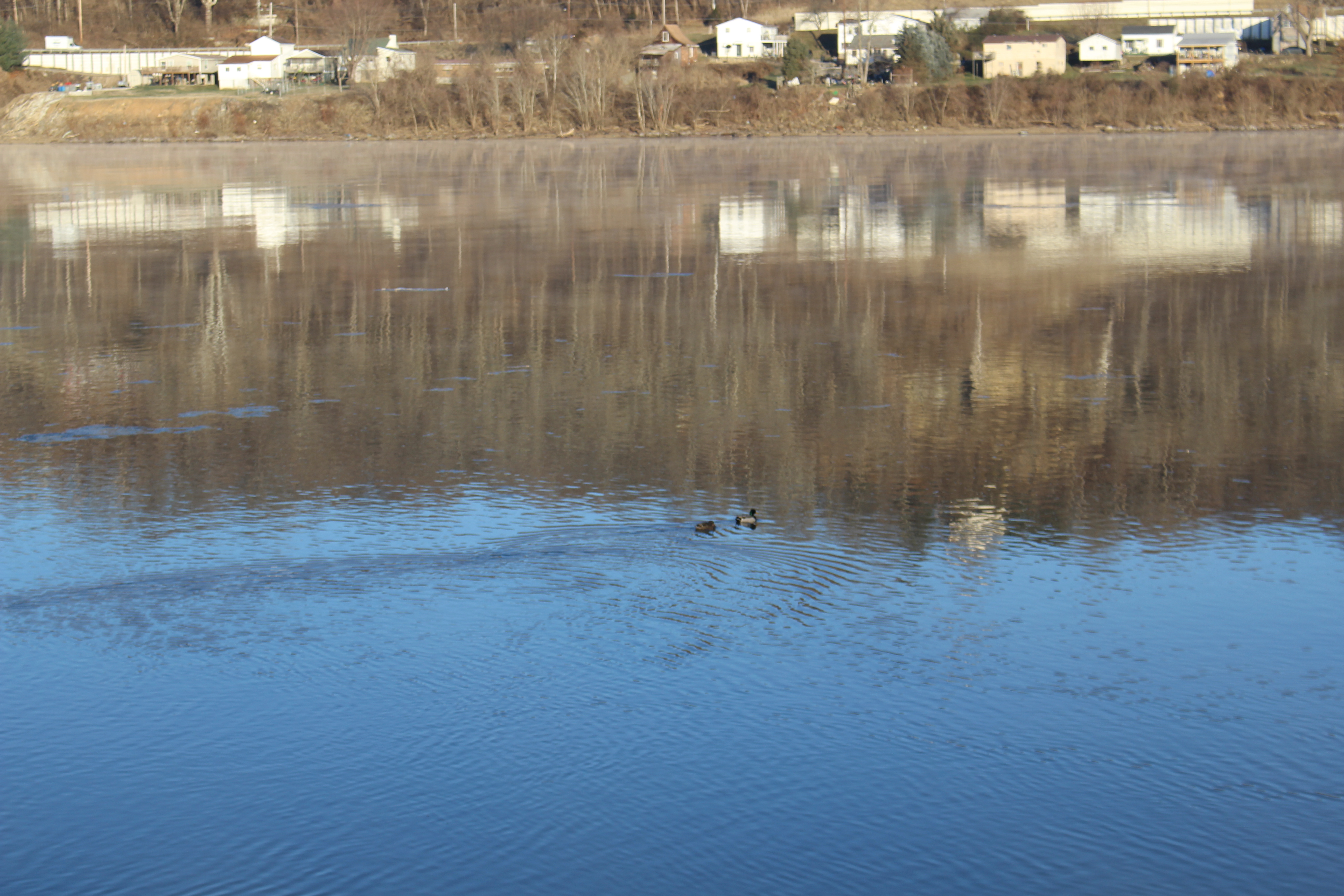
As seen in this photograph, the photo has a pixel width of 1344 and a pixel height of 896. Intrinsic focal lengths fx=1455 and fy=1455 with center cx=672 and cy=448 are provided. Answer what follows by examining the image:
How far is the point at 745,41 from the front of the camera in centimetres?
10269

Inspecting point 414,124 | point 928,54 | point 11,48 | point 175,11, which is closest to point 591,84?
point 414,124

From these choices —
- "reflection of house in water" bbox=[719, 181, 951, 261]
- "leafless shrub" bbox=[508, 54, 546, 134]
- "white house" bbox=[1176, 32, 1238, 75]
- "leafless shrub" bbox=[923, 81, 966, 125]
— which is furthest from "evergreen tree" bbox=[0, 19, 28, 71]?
"reflection of house in water" bbox=[719, 181, 951, 261]

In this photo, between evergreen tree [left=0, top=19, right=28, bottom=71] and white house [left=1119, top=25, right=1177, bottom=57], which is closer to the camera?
white house [left=1119, top=25, right=1177, bottom=57]

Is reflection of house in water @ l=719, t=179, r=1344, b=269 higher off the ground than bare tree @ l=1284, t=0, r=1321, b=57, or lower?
lower

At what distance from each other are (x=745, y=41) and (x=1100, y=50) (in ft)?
80.1

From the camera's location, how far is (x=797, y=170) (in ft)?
151

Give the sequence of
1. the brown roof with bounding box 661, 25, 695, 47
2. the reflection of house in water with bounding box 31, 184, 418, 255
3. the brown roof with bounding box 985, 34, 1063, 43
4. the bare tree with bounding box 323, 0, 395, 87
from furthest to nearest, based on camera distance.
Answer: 1. the brown roof with bounding box 661, 25, 695, 47
2. the bare tree with bounding box 323, 0, 395, 87
3. the brown roof with bounding box 985, 34, 1063, 43
4. the reflection of house in water with bounding box 31, 184, 418, 255

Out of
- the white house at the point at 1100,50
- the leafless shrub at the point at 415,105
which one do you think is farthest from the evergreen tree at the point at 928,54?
the leafless shrub at the point at 415,105

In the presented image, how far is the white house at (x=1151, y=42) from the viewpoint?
95.8m

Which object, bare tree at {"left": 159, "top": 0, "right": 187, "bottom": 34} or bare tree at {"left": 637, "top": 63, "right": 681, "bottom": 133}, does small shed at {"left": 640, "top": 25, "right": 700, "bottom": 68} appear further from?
bare tree at {"left": 159, "top": 0, "right": 187, "bottom": 34}

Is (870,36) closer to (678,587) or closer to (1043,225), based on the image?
(1043,225)

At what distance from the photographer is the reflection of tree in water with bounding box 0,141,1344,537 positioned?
11.1 m

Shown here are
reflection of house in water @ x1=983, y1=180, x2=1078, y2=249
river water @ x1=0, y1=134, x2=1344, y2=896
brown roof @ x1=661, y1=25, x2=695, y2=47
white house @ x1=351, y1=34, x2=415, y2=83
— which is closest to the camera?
river water @ x1=0, y1=134, x2=1344, y2=896

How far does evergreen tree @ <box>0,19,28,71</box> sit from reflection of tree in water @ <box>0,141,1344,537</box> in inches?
3391
